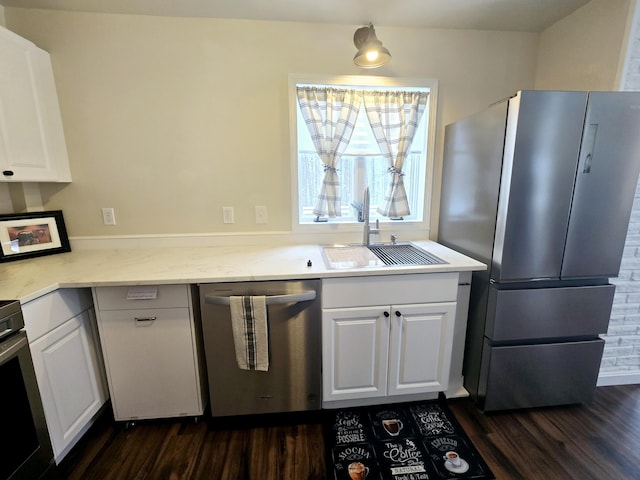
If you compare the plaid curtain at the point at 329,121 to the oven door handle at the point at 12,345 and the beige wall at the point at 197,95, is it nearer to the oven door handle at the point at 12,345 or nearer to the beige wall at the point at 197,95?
the beige wall at the point at 197,95

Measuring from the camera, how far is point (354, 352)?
1567 millimetres

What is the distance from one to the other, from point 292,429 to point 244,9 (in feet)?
8.15

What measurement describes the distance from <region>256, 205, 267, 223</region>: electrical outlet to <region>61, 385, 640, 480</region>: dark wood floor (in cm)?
128

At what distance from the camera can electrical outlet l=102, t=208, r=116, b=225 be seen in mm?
1892

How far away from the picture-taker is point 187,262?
1.61 metres

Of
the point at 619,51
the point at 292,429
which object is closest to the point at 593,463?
the point at 292,429

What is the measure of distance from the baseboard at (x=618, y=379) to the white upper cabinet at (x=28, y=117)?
3.79 m

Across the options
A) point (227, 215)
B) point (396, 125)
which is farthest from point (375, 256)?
point (227, 215)

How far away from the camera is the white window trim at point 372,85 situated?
1.86 m

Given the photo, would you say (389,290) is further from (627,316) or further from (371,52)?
(627,316)

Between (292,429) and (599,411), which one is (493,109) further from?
(292,429)

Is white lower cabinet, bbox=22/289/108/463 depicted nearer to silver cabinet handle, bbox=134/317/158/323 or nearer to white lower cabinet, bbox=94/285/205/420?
white lower cabinet, bbox=94/285/205/420

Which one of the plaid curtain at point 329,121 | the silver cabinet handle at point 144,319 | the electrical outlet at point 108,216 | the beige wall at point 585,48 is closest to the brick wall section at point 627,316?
the beige wall at point 585,48

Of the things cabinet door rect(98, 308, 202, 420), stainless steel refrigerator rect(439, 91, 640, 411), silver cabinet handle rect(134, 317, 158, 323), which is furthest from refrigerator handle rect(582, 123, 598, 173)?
silver cabinet handle rect(134, 317, 158, 323)
